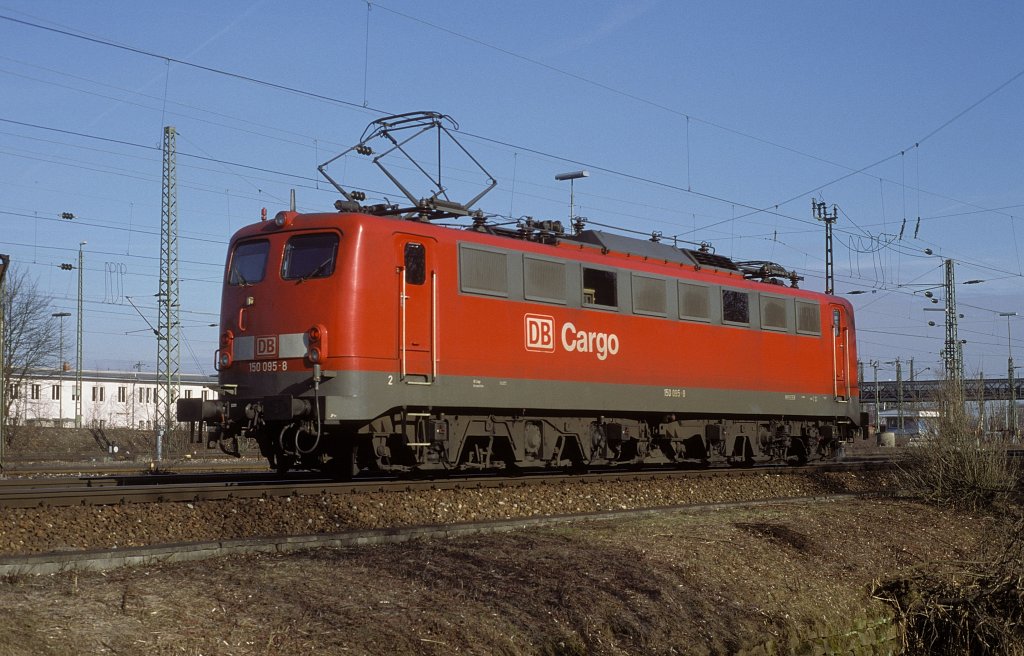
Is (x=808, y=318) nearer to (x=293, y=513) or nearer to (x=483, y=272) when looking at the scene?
(x=483, y=272)

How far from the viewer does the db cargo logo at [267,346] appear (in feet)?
50.3

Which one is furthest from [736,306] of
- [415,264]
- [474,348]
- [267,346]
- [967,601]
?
[967,601]

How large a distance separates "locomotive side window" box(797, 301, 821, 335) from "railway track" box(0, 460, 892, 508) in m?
3.57

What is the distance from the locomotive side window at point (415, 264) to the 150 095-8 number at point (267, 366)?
7.30 ft

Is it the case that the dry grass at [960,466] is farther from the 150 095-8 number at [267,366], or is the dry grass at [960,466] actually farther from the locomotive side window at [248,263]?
the locomotive side window at [248,263]

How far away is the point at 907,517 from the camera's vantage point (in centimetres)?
1536

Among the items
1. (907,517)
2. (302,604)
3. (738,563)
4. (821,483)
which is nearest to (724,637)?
(738,563)

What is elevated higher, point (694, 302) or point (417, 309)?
point (694, 302)

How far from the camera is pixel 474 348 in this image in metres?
16.6

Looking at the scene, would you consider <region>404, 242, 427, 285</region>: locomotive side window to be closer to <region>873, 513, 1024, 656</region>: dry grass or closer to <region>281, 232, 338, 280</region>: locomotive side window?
<region>281, 232, 338, 280</region>: locomotive side window

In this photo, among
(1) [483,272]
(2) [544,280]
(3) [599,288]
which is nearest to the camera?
(1) [483,272]

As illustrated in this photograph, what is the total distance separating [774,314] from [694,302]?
3162mm

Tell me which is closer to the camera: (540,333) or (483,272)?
(483,272)

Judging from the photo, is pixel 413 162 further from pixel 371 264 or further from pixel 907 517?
pixel 907 517
